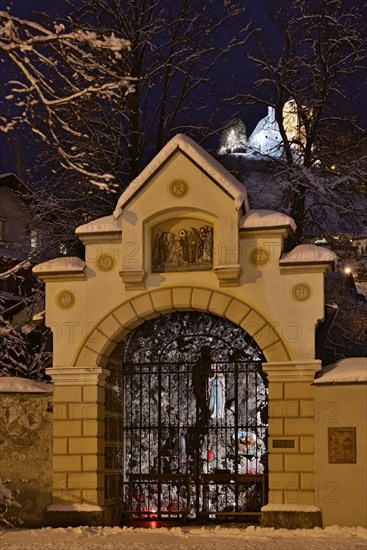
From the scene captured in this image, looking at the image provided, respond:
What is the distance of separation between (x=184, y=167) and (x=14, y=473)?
217 inches

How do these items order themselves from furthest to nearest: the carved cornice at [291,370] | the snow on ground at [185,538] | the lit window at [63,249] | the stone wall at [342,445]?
the lit window at [63,249], the carved cornice at [291,370], the stone wall at [342,445], the snow on ground at [185,538]

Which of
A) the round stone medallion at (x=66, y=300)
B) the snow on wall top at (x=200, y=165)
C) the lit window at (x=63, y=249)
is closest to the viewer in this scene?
the snow on wall top at (x=200, y=165)

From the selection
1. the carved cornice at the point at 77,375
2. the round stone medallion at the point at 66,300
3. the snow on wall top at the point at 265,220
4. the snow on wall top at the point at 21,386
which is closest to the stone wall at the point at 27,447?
the snow on wall top at the point at 21,386

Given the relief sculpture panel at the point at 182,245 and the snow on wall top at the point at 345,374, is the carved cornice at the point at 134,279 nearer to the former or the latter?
the relief sculpture panel at the point at 182,245

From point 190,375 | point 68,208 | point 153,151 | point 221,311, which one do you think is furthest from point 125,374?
point 153,151

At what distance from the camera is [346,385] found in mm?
14820

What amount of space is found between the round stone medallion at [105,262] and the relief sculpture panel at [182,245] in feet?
2.26

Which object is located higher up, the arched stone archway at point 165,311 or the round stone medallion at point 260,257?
the round stone medallion at point 260,257

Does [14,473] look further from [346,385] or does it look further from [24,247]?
[24,247]

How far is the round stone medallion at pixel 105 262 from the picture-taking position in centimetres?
1612

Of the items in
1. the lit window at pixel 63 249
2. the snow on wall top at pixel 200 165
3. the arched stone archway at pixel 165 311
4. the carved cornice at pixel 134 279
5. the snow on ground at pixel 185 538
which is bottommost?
the snow on ground at pixel 185 538

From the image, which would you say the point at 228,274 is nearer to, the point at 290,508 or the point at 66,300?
the point at 66,300

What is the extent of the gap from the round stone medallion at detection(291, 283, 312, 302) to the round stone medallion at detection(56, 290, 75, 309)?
3.55 metres

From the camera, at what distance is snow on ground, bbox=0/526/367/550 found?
13133 mm
